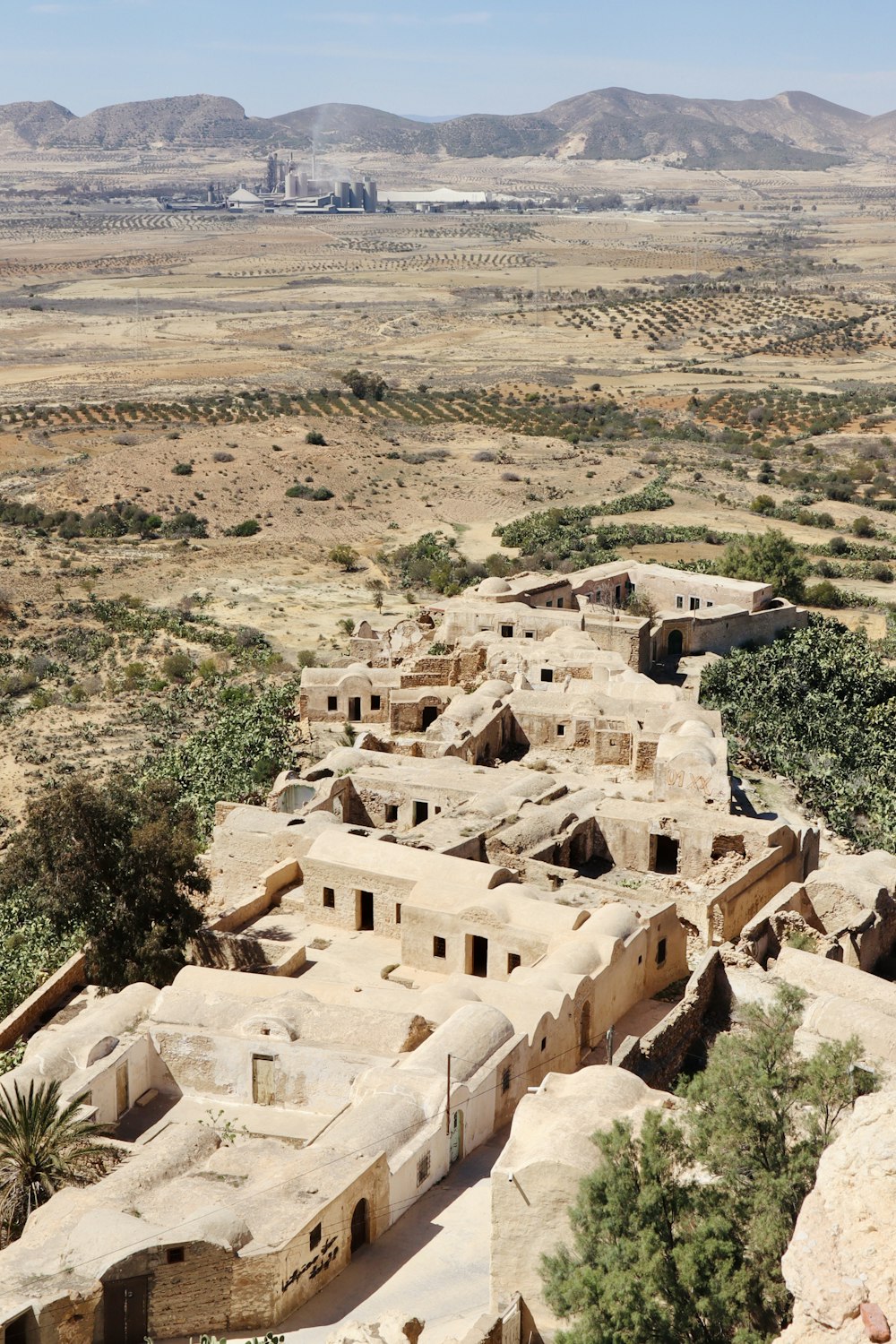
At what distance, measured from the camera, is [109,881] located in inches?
909

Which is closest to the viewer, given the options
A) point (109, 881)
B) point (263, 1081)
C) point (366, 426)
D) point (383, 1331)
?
point (383, 1331)

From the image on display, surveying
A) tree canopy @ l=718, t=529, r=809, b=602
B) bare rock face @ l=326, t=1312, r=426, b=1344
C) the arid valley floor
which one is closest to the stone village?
bare rock face @ l=326, t=1312, r=426, b=1344

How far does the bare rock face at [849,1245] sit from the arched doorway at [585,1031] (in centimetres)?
949

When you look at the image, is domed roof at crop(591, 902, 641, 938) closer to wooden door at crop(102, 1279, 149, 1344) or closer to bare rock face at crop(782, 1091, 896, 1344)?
wooden door at crop(102, 1279, 149, 1344)

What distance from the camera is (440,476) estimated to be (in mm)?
70750

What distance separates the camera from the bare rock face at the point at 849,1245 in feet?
31.5

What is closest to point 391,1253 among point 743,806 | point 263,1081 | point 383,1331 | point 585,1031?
point 383,1331

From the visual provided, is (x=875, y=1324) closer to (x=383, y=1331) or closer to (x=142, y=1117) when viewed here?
(x=383, y=1331)

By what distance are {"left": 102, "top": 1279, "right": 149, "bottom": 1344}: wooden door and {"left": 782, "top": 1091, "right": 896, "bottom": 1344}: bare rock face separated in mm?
6713

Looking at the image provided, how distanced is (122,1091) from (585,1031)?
5983mm

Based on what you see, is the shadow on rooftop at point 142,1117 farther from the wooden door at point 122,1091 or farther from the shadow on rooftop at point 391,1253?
the shadow on rooftop at point 391,1253

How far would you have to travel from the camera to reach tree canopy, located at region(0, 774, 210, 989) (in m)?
22.6

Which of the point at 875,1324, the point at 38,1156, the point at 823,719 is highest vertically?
the point at 875,1324

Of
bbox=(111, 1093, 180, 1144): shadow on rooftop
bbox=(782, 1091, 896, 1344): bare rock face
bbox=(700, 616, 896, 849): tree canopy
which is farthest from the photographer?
bbox=(700, 616, 896, 849): tree canopy
